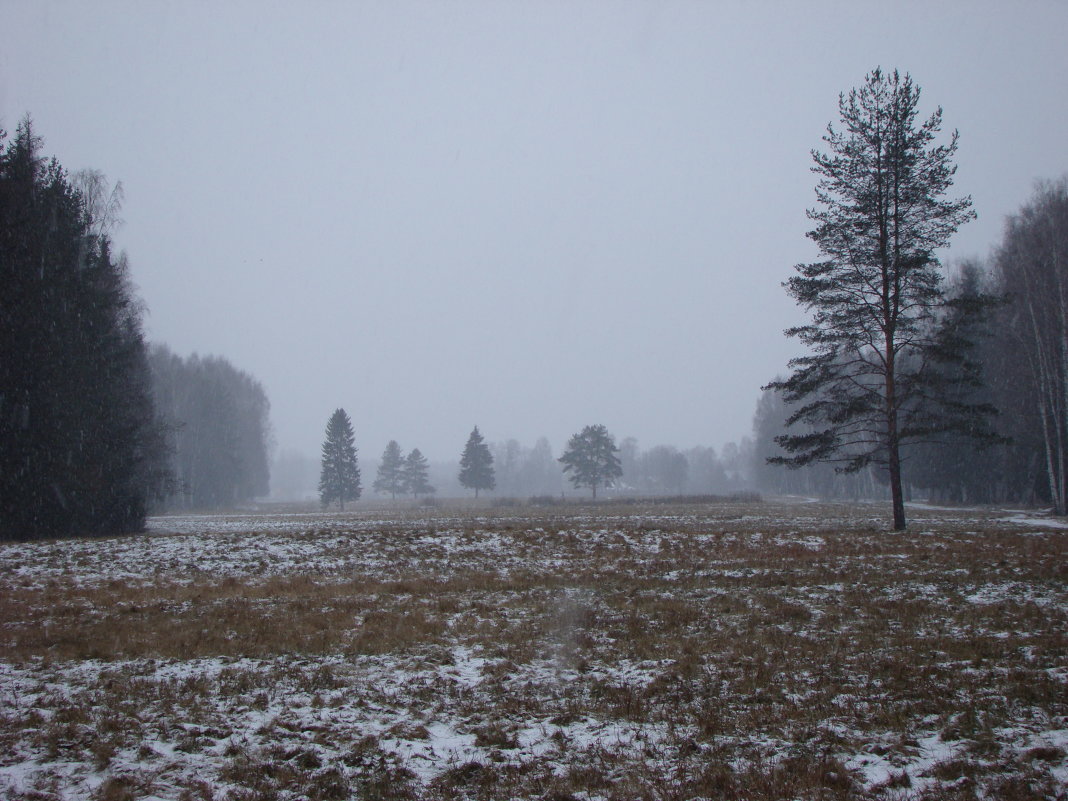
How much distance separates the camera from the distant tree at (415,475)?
359 ft

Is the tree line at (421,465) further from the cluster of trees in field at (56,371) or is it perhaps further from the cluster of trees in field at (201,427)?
the cluster of trees in field at (56,371)

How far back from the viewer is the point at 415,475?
11112 centimetres

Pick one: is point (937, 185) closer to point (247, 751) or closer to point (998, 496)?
point (247, 751)

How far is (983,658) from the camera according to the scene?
8227 millimetres

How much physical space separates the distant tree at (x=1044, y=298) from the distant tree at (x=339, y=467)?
220ft

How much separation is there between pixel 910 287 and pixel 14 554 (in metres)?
29.4

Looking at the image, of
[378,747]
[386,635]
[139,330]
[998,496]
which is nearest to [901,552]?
[386,635]

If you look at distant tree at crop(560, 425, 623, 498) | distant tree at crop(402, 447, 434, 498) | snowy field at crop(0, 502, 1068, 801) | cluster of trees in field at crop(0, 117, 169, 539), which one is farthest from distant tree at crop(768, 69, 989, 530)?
distant tree at crop(402, 447, 434, 498)

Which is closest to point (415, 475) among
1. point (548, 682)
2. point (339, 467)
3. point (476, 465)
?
point (476, 465)

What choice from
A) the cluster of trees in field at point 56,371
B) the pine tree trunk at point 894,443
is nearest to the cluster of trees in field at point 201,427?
the cluster of trees in field at point 56,371

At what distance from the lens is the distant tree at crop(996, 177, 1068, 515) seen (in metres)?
→ 30.0

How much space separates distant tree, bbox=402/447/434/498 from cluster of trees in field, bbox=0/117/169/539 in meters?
80.5

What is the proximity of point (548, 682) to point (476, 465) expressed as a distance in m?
88.9

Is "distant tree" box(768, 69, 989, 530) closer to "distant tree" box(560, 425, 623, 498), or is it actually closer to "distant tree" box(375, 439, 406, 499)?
"distant tree" box(560, 425, 623, 498)
